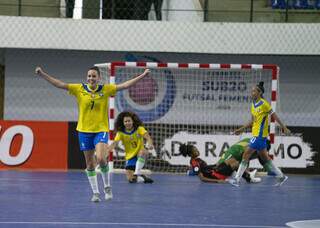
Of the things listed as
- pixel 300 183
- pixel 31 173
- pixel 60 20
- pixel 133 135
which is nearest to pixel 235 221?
pixel 133 135

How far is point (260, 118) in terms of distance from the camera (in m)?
15.2

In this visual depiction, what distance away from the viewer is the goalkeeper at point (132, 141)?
15.4m

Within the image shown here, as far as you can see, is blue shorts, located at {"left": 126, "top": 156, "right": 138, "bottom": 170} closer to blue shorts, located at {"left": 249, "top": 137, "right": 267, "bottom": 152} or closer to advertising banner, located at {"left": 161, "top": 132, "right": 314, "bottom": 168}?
blue shorts, located at {"left": 249, "top": 137, "right": 267, "bottom": 152}

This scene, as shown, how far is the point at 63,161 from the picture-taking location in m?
19.3

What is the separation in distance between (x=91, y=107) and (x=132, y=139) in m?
4.16

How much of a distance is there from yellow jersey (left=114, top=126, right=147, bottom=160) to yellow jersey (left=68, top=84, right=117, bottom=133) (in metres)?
3.78

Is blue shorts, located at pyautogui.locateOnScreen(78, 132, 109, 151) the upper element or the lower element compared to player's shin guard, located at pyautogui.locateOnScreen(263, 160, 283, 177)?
upper

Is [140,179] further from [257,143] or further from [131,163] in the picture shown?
[257,143]

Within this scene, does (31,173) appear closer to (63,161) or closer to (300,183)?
(63,161)

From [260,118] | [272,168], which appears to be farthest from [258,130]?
[272,168]

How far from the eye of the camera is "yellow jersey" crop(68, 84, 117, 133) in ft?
37.9

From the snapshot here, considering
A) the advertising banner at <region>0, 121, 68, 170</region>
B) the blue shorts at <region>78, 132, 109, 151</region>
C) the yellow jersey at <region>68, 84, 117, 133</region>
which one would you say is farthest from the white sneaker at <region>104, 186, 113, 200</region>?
the advertising banner at <region>0, 121, 68, 170</region>

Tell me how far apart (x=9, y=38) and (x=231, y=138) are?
642 cm

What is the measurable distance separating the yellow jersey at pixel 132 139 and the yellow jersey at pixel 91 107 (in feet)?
12.4
